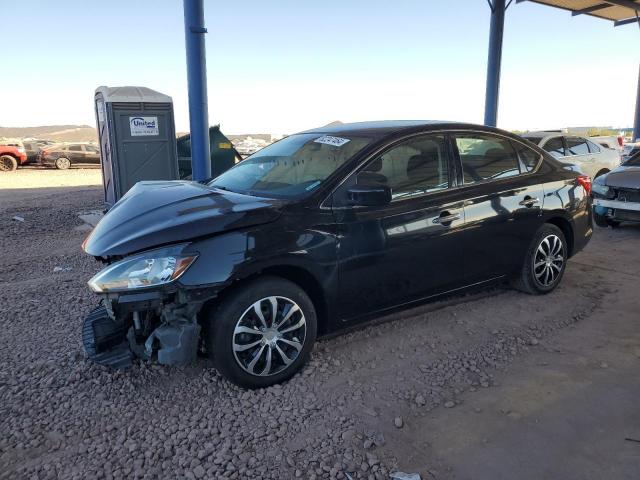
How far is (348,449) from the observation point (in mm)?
2607

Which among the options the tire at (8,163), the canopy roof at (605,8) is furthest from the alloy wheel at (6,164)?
the canopy roof at (605,8)

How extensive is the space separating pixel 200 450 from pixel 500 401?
181 cm

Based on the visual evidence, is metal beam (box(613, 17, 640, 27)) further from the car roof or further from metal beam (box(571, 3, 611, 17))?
the car roof

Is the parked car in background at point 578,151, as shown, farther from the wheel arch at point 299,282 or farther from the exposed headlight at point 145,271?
the exposed headlight at point 145,271

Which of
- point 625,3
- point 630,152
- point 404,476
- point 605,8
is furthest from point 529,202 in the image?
point 605,8

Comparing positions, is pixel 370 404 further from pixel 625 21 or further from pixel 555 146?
pixel 625 21

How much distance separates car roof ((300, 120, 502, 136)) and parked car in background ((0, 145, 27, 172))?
22.9 m

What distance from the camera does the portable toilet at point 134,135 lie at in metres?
8.76

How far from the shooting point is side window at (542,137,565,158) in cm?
1064

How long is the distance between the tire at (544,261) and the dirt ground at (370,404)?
0.73ft

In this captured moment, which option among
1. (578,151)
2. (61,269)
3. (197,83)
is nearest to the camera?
(61,269)

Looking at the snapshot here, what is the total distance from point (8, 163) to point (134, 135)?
17495mm

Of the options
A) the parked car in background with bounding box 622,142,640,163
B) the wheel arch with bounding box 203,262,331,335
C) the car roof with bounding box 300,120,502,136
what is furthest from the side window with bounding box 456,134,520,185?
the parked car in background with bounding box 622,142,640,163

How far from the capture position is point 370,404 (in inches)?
119
